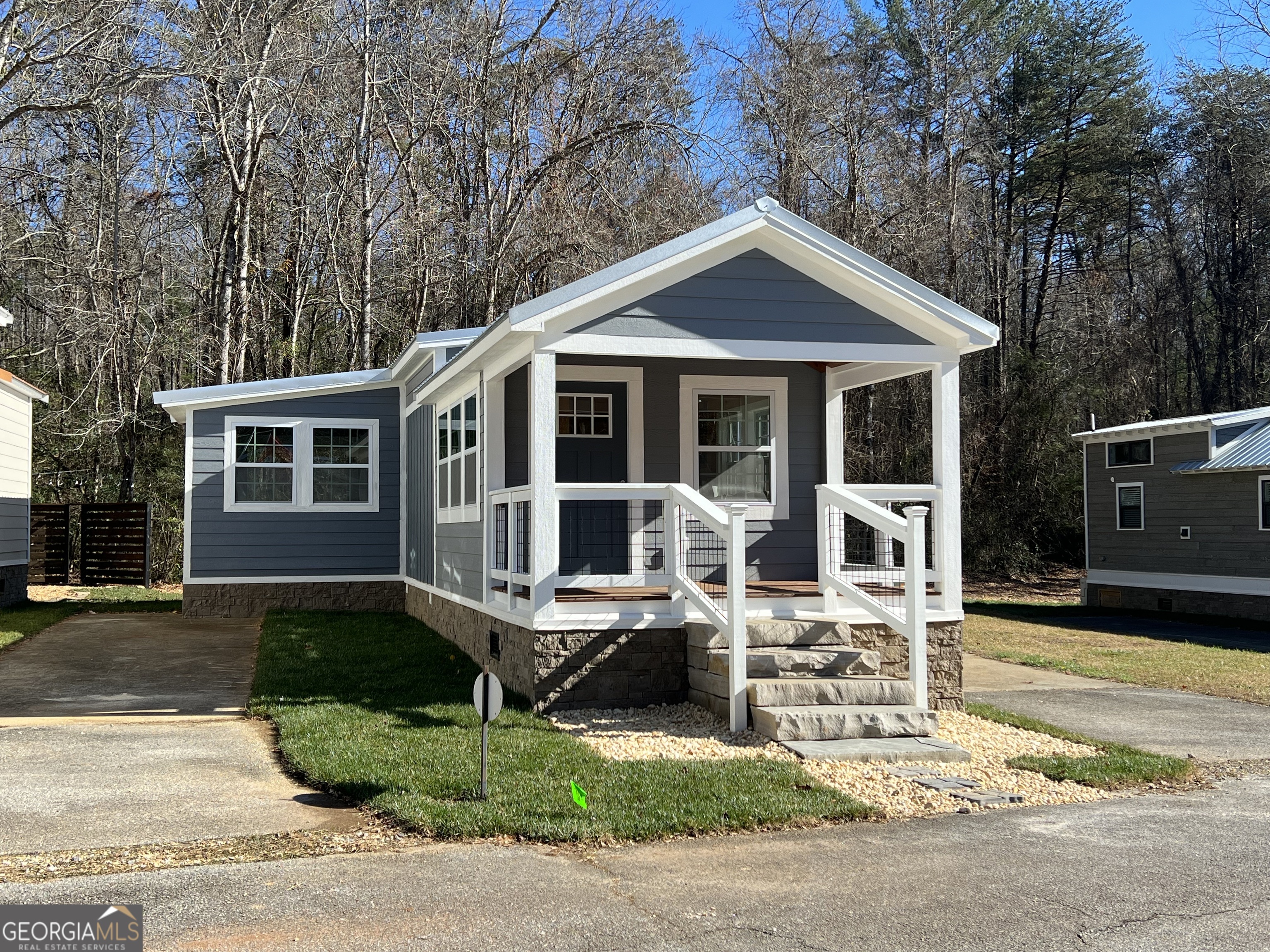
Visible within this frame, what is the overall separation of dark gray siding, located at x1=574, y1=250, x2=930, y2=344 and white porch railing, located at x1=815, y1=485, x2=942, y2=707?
1282 mm

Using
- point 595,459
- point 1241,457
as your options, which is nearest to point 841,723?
point 595,459

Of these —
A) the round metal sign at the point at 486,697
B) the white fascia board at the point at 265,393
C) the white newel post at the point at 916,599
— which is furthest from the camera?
the white fascia board at the point at 265,393

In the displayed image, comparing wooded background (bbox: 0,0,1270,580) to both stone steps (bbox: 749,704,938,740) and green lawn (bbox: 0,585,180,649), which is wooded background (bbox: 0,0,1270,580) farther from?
stone steps (bbox: 749,704,938,740)

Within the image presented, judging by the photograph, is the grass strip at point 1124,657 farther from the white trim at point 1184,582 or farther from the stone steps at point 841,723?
the stone steps at point 841,723

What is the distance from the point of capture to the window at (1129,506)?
2016 cm

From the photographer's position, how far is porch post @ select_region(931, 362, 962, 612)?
895cm

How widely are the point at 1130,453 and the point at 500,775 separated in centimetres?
1732

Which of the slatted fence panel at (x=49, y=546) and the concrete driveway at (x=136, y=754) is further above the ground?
the slatted fence panel at (x=49, y=546)

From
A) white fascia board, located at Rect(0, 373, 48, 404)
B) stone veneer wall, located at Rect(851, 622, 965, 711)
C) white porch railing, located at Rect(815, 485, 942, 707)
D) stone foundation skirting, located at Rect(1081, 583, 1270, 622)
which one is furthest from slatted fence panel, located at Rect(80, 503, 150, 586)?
stone foundation skirting, located at Rect(1081, 583, 1270, 622)

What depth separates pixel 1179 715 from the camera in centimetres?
916

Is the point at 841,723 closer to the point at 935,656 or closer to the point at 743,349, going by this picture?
the point at 935,656

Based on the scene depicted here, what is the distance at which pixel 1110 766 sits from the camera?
6.94 m

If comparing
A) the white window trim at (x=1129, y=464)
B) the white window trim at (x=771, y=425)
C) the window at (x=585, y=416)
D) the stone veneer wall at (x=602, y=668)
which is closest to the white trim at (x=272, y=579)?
the window at (x=585, y=416)

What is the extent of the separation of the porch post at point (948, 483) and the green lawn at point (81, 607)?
973 cm
